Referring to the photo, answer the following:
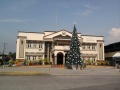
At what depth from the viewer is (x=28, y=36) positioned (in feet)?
179

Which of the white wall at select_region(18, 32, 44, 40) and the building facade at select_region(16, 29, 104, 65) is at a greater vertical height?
the white wall at select_region(18, 32, 44, 40)

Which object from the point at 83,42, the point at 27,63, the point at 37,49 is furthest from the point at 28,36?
the point at 83,42

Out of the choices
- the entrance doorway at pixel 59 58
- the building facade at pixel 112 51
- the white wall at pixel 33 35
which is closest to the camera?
the white wall at pixel 33 35

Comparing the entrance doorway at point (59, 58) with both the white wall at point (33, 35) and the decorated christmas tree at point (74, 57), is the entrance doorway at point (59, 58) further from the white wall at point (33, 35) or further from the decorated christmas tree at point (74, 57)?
the decorated christmas tree at point (74, 57)

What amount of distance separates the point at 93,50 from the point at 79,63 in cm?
2101

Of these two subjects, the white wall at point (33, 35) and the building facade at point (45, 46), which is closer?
the building facade at point (45, 46)

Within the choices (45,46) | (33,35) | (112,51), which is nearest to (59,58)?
(45,46)

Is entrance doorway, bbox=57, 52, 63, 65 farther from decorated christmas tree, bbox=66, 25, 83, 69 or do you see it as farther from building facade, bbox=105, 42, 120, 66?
building facade, bbox=105, 42, 120, 66

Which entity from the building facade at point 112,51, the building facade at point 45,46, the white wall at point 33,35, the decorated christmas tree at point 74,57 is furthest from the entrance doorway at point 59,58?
the building facade at point 112,51

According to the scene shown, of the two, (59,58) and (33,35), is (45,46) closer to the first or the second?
(33,35)

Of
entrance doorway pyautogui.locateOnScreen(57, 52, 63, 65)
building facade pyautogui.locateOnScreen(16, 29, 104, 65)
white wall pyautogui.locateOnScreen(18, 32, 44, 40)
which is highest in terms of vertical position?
white wall pyautogui.locateOnScreen(18, 32, 44, 40)

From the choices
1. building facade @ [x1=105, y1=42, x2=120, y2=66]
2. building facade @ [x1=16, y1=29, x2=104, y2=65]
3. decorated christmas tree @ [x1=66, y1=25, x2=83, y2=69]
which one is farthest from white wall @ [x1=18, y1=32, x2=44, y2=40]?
building facade @ [x1=105, y1=42, x2=120, y2=66]

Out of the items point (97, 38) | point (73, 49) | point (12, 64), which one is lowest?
point (12, 64)

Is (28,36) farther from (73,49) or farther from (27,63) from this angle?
(73,49)
